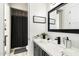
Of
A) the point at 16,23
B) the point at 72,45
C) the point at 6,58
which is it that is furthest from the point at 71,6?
the point at 16,23

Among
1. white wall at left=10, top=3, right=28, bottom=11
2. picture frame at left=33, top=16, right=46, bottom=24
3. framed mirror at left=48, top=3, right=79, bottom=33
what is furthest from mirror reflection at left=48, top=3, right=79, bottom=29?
white wall at left=10, top=3, right=28, bottom=11

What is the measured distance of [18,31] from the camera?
4.50m

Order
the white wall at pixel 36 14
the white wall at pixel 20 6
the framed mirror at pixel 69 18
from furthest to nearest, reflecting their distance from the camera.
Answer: the white wall at pixel 20 6 < the white wall at pixel 36 14 < the framed mirror at pixel 69 18

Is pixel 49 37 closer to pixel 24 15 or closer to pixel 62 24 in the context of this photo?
pixel 62 24

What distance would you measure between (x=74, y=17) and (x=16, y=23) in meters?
3.33

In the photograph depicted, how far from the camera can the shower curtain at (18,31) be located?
434 cm

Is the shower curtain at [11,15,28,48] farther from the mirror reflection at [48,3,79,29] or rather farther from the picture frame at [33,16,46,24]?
the mirror reflection at [48,3,79,29]

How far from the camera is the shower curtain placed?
14.2ft

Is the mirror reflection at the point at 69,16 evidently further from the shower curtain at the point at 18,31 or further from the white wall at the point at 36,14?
the shower curtain at the point at 18,31

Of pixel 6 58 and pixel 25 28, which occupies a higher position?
pixel 25 28

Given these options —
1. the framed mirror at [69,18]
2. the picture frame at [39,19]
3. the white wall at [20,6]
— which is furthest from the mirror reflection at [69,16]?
the white wall at [20,6]

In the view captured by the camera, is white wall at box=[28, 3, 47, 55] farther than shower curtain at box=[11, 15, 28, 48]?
No

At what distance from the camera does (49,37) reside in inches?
111

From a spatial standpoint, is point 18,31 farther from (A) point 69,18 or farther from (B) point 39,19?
(A) point 69,18
